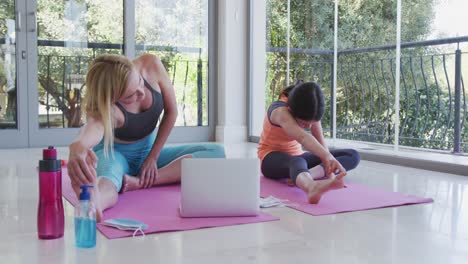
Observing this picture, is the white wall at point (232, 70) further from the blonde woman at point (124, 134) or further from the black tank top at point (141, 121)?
the black tank top at point (141, 121)

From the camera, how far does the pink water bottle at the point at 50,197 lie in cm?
143

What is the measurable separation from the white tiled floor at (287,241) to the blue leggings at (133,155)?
8.5 inches

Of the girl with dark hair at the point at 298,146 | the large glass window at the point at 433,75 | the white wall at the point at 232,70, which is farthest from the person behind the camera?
the white wall at the point at 232,70

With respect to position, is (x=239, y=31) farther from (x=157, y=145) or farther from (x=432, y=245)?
(x=432, y=245)

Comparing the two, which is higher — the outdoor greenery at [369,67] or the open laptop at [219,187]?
the outdoor greenery at [369,67]

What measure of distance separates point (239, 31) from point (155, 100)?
304cm

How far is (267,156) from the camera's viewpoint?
2.51 meters

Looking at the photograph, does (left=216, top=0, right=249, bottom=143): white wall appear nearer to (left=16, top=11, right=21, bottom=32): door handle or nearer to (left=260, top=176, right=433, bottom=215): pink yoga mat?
(left=16, top=11, right=21, bottom=32): door handle

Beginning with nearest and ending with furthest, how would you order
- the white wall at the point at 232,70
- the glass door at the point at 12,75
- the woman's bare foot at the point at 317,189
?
the woman's bare foot at the point at 317,189 → the glass door at the point at 12,75 → the white wall at the point at 232,70

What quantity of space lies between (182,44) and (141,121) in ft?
9.84

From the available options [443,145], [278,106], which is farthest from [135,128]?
[443,145]

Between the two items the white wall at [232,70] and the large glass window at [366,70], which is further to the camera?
the white wall at [232,70]

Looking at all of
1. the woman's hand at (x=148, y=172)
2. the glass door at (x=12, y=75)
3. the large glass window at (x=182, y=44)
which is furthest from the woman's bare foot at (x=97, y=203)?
the large glass window at (x=182, y=44)

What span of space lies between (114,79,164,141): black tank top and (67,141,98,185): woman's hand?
529mm
